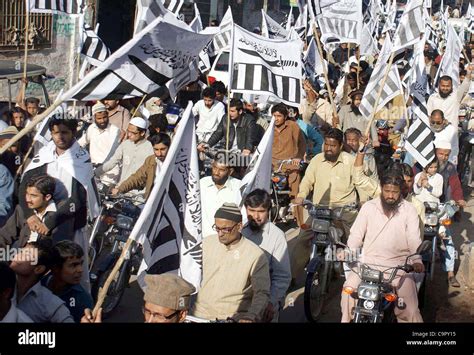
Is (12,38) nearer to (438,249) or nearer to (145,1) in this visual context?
(145,1)

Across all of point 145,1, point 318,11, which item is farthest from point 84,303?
point 318,11

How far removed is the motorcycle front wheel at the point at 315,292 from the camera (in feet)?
25.2

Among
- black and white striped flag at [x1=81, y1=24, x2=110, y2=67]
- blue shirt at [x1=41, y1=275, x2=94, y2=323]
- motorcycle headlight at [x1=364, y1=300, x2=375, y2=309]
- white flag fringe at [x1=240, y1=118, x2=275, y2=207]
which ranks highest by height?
black and white striped flag at [x1=81, y1=24, x2=110, y2=67]

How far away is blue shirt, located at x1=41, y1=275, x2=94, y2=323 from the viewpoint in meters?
5.36

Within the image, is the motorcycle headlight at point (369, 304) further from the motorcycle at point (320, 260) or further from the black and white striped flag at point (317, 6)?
the black and white striped flag at point (317, 6)

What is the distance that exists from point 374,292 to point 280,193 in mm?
4373

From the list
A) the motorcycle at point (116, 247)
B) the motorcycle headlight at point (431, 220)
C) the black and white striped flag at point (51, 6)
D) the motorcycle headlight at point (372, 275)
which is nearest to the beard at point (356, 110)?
the motorcycle headlight at point (431, 220)

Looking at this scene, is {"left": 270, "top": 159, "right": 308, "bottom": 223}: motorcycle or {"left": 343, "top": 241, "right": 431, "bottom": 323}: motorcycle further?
{"left": 270, "top": 159, "right": 308, "bottom": 223}: motorcycle

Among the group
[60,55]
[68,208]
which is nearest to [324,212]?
[68,208]

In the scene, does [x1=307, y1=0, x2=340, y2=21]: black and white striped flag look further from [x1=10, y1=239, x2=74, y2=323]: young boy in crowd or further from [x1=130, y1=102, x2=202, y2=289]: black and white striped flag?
[x1=10, y1=239, x2=74, y2=323]: young boy in crowd

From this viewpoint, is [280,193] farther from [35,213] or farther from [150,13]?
[35,213]

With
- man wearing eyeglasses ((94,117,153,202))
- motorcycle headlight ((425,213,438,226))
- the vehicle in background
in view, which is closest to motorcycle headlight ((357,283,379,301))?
motorcycle headlight ((425,213,438,226))

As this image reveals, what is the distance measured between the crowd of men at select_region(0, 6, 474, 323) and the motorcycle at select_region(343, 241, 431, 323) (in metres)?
0.18

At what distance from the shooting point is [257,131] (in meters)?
11.0
